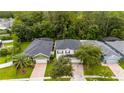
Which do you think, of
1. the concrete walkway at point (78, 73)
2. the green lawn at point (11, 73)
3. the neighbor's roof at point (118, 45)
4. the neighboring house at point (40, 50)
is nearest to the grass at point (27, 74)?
the green lawn at point (11, 73)

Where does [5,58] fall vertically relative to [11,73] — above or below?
above

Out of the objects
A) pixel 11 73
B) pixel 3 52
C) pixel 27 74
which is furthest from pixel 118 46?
pixel 3 52

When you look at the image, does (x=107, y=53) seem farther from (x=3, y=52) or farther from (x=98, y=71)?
(x=3, y=52)

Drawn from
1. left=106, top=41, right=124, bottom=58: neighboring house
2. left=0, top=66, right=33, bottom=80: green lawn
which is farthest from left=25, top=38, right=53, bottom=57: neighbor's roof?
left=106, top=41, right=124, bottom=58: neighboring house

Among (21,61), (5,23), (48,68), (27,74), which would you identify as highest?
(5,23)

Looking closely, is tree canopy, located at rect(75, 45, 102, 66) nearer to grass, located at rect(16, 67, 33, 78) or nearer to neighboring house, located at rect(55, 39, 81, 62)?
neighboring house, located at rect(55, 39, 81, 62)

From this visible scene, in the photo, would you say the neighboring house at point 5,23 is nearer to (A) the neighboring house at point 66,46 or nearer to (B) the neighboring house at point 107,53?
(A) the neighboring house at point 66,46

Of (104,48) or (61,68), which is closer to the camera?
(61,68)
